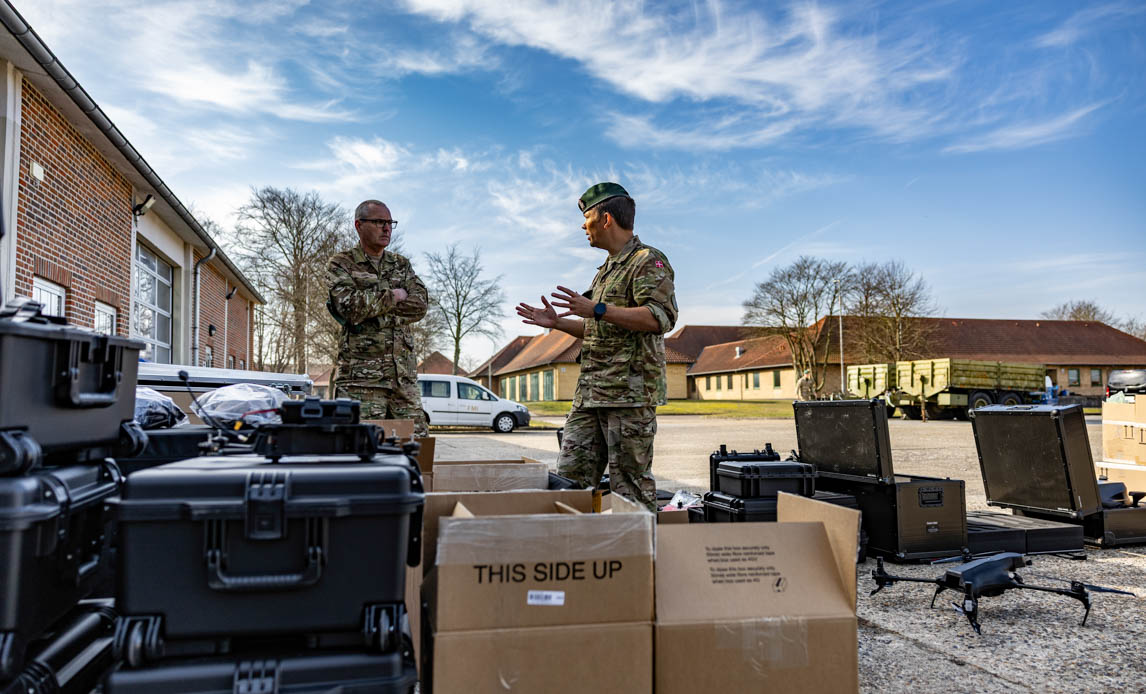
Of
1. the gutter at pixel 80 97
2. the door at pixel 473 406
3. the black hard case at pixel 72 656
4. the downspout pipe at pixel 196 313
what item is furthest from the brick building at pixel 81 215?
the door at pixel 473 406

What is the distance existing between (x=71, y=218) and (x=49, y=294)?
1.09 metres

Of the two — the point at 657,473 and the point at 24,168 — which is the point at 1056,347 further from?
the point at 24,168

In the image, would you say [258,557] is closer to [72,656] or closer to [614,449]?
[72,656]

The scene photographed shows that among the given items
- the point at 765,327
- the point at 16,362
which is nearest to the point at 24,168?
the point at 16,362

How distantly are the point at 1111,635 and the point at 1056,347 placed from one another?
5689 cm

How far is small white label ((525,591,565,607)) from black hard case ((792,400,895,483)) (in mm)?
3016

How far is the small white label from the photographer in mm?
1825

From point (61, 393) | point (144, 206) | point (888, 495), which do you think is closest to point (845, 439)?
point (888, 495)

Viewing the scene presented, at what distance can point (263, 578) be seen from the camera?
1.54 metres

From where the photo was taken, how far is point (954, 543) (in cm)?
427

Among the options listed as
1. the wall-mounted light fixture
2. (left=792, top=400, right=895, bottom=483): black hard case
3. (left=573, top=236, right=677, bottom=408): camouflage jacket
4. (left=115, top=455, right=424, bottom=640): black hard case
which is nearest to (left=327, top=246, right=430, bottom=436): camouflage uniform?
(left=573, top=236, right=677, bottom=408): camouflage jacket

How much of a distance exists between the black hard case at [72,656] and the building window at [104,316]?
9.57 metres

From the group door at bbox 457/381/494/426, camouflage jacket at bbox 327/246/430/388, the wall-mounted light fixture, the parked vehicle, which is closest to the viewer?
camouflage jacket at bbox 327/246/430/388

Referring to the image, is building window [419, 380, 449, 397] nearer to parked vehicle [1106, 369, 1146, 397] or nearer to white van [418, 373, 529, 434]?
white van [418, 373, 529, 434]
